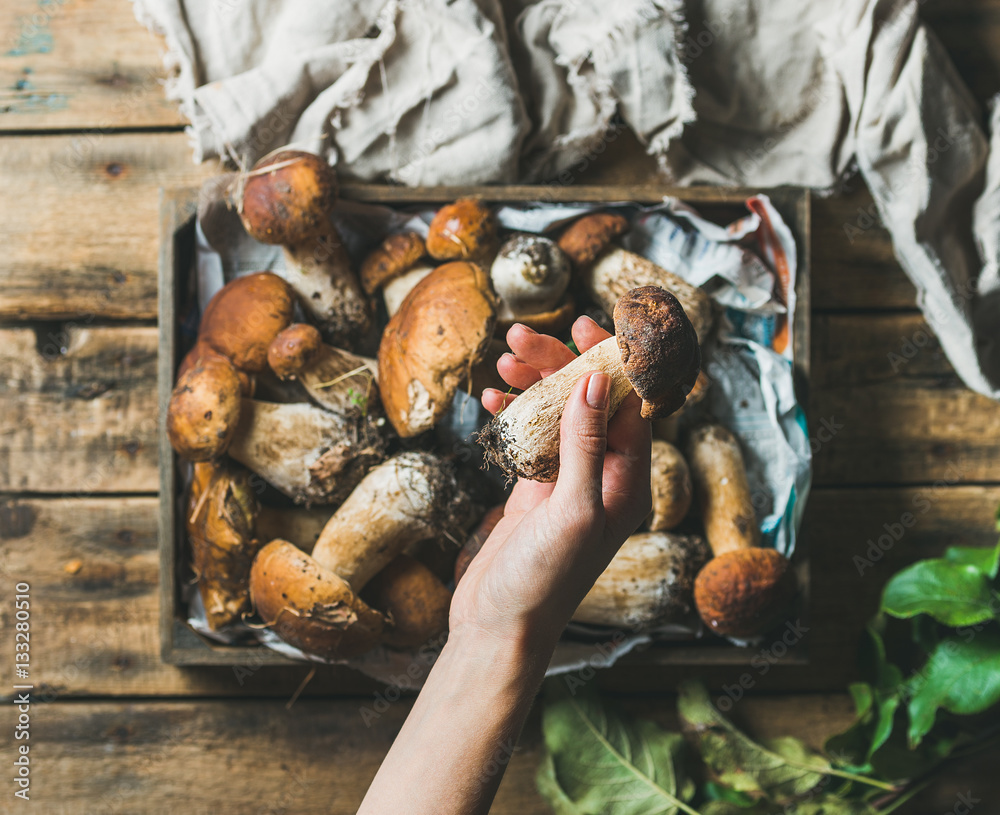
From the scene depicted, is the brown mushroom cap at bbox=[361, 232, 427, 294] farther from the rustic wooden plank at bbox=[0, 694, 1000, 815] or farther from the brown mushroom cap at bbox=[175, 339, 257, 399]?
the rustic wooden plank at bbox=[0, 694, 1000, 815]

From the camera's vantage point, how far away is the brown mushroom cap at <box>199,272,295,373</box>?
5.42ft

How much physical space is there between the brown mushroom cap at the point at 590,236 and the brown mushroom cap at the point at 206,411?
890 mm

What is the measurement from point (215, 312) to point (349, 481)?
0.55 m

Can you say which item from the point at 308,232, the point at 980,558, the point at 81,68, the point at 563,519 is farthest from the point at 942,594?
the point at 81,68

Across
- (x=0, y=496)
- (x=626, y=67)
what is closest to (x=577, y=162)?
(x=626, y=67)

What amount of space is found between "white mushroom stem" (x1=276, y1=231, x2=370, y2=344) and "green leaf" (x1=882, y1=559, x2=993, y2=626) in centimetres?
156

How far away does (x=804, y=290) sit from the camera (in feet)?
6.03

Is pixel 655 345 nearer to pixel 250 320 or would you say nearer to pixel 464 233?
pixel 464 233

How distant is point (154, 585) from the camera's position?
2064 mm

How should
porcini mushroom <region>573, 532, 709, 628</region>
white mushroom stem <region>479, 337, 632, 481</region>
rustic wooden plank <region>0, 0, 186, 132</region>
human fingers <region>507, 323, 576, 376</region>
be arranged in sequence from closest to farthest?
1. white mushroom stem <region>479, 337, 632, 481</region>
2. human fingers <region>507, 323, 576, 376</region>
3. porcini mushroom <region>573, 532, 709, 628</region>
4. rustic wooden plank <region>0, 0, 186, 132</region>

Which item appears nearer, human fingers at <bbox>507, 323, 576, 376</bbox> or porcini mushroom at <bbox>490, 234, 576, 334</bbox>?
human fingers at <bbox>507, 323, 576, 376</bbox>

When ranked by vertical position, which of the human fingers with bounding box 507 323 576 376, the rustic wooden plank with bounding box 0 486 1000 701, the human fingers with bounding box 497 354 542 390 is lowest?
the rustic wooden plank with bounding box 0 486 1000 701

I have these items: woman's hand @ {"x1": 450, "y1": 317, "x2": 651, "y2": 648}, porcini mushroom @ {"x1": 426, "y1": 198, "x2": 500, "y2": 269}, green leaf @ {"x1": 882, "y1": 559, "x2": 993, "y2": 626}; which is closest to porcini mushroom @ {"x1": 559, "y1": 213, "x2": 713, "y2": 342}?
porcini mushroom @ {"x1": 426, "y1": 198, "x2": 500, "y2": 269}

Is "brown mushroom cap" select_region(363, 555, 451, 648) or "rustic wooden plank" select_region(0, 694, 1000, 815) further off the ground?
"brown mushroom cap" select_region(363, 555, 451, 648)
